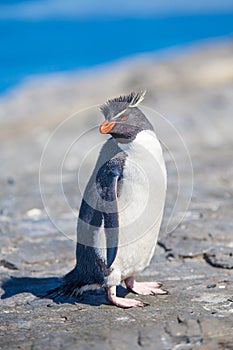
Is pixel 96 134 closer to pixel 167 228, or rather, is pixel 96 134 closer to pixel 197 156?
pixel 197 156

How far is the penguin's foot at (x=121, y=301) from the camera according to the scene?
12.8 feet

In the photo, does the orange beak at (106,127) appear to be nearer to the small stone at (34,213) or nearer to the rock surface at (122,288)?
the rock surface at (122,288)

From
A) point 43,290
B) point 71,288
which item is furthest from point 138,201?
point 43,290

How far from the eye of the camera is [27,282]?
472cm

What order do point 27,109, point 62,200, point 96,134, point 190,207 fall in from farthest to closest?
1. point 27,109
2. point 96,134
3. point 62,200
4. point 190,207

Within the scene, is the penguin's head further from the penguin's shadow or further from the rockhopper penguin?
the penguin's shadow

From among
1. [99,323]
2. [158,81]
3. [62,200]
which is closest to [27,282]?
[99,323]

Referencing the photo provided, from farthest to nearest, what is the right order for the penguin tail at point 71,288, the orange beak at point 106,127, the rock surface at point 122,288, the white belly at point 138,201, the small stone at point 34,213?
the small stone at point 34,213
the penguin tail at point 71,288
the white belly at point 138,201
the orange beak at point 106,127
the rock surface at point 122,288

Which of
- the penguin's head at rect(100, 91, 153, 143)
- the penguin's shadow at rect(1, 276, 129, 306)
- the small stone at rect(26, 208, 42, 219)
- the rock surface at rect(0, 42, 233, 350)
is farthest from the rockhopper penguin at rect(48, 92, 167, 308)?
the small stone at rect(26, 208, 42, 219)

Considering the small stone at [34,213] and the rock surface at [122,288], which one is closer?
the rock surface at [122,288]

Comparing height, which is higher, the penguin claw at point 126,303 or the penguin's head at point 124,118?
the penguin's head at point 124,118

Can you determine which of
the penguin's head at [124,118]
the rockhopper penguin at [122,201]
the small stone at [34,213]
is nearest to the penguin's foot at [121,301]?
the rockhopper penguin at [122,201]

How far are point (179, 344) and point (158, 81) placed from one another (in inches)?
823

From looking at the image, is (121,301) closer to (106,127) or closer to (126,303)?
(126,303)
